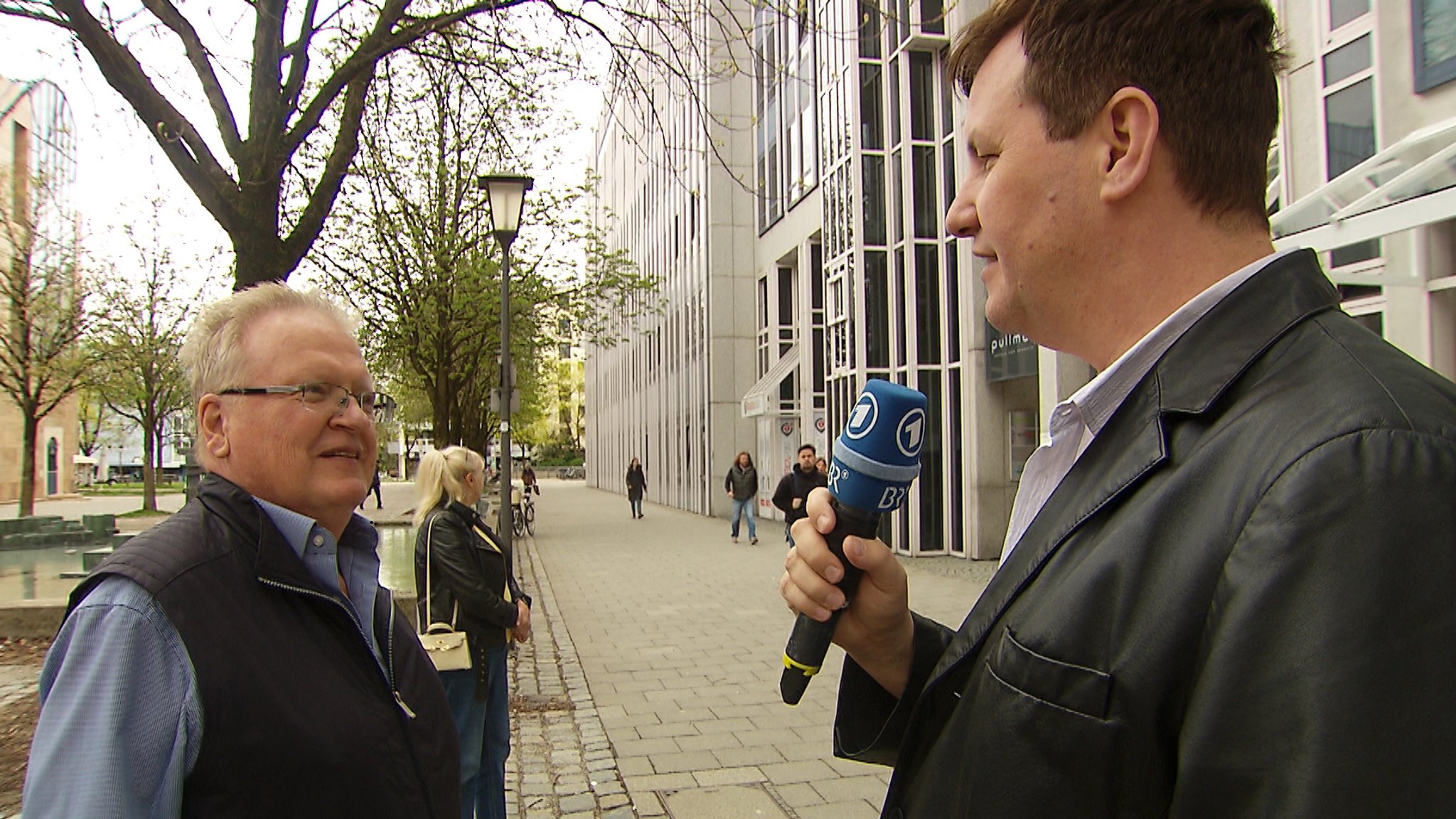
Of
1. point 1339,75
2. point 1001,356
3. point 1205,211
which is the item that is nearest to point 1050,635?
point 1205,211

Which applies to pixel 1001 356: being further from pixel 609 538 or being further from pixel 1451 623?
pixel 1451 623

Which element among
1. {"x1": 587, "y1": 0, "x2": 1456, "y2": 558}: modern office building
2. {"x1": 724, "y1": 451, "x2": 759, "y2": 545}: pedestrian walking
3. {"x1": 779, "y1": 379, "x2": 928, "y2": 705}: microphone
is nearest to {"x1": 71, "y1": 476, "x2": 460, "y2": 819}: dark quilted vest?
{"x1": 779, "y1": 379, "x2": 928, "y2": 705}: microphone

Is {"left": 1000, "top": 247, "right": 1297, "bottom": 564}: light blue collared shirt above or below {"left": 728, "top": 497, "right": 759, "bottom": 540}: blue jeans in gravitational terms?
above

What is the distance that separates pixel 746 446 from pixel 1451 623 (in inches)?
1100

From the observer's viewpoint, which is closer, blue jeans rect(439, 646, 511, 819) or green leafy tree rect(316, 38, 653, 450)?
blue jeans rect(439, 646, 511, 819)

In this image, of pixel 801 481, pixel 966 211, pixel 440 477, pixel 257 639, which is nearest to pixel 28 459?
pixel 801 481

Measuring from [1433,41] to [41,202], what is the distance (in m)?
24.7

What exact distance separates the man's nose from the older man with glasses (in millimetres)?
1331

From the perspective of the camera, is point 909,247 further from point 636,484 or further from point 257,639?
point 257,639

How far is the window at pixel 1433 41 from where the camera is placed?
7008 mm

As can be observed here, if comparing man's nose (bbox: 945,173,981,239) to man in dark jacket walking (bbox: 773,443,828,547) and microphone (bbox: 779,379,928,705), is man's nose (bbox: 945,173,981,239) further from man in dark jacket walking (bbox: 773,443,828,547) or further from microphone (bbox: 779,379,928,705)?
man in dark jacket walking (bbox: 773,443,828,547)

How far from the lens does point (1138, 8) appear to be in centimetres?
117

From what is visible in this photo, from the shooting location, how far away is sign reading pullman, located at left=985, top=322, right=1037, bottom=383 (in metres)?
13.8

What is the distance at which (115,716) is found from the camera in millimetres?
1566
